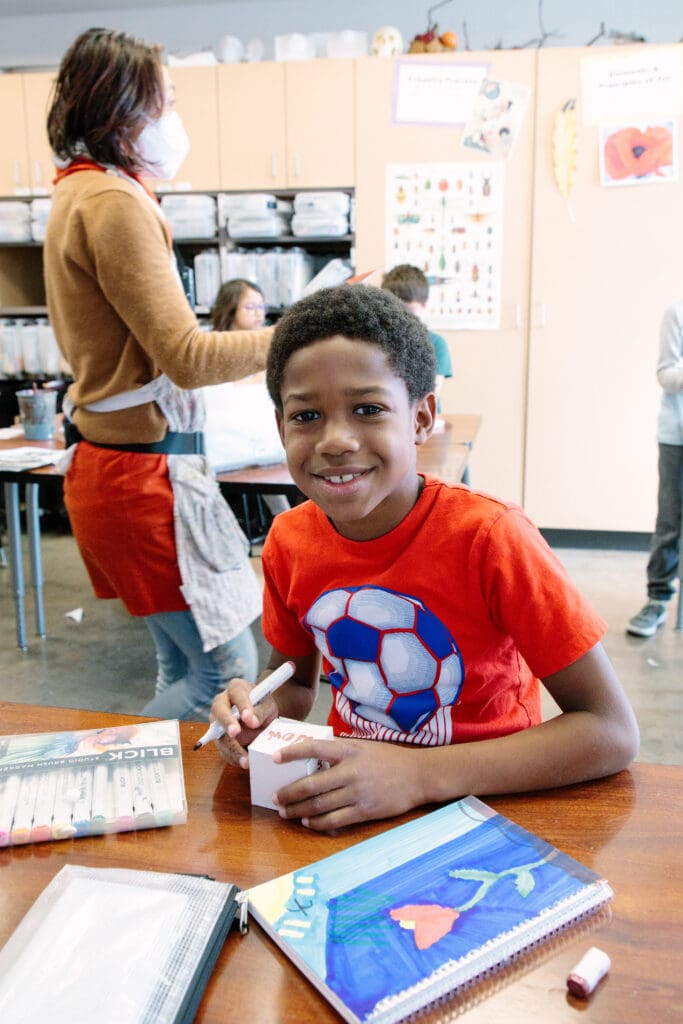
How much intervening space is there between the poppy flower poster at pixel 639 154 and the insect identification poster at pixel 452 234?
1.60ft

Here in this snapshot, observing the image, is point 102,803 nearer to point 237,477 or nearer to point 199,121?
point 237,477

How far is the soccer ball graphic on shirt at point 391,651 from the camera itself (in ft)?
2.73

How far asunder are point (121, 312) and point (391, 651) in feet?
2.45

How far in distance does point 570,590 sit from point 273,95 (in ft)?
12.4

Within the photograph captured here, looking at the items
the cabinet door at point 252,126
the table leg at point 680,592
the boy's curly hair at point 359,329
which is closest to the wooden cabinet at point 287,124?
the cabinet door at point 252,126

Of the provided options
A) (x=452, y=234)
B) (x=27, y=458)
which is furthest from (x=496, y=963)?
(x=452, y=234)

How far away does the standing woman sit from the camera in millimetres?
1237

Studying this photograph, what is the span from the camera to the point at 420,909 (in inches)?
20.7

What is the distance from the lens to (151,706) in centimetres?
155

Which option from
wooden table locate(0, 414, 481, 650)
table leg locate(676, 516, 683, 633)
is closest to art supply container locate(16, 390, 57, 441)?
wooden table locate(0, 414, 481, 650)

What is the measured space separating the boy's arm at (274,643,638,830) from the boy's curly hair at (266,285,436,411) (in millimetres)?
350

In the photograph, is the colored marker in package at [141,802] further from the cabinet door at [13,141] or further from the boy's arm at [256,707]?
the cabinet door at [13,141]

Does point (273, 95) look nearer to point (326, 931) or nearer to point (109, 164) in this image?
point (109, 164)

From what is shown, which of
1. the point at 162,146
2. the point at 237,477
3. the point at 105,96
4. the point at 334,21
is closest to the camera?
the point at 105,96
